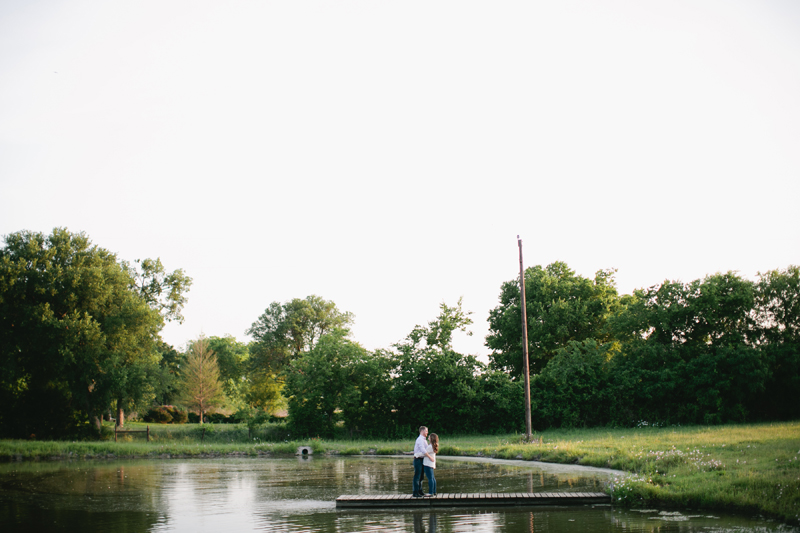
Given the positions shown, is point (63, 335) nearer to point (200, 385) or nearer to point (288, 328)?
point (200, 385)

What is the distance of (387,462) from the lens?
2427cm

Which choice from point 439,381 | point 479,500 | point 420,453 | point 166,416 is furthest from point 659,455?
point 166,416

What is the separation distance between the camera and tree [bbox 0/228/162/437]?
34.6 metres

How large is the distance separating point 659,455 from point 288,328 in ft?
160

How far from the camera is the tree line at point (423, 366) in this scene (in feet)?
109

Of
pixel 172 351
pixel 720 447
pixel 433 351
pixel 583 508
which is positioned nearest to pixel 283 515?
pixel 583 508

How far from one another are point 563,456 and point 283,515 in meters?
11.9

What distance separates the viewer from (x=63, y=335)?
113ft

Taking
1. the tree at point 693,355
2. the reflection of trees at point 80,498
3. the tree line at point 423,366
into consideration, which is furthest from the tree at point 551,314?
the reflection of trees at point 80,498

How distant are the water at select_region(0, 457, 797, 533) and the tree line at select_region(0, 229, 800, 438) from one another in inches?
494

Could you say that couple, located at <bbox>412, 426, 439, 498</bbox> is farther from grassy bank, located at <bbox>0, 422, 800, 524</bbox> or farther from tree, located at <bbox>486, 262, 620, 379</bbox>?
tree, located at <bbox>486, 262, 620, 379</bbox>

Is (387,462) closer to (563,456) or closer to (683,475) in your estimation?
(563,456)

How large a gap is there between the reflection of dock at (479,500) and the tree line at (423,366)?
23.1m

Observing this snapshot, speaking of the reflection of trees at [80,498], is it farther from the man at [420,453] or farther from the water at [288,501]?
the man at [420,453]
